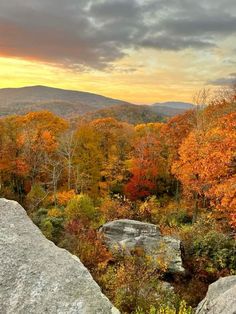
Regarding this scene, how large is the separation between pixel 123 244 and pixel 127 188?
24.4m

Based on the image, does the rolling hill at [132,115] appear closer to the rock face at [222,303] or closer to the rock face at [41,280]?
the rock face at [222,303]

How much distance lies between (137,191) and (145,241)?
79.5ft

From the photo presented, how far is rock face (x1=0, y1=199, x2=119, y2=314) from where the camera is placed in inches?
253

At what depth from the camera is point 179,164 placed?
1304 inches

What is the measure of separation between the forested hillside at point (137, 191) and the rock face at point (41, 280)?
3811mm

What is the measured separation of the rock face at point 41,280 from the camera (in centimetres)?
644

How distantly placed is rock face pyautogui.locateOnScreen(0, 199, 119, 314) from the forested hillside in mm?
3811

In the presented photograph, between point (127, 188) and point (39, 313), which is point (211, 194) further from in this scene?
point (127, 188)

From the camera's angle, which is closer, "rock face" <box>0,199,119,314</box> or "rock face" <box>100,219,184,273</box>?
"rock face" <box>0,199,119,314</box>

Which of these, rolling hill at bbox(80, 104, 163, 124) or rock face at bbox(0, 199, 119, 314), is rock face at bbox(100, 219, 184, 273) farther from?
rolling hill at bbox(80, 104, 163, 124)

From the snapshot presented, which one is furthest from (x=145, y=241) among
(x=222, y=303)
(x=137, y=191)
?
(x=137, y=191)

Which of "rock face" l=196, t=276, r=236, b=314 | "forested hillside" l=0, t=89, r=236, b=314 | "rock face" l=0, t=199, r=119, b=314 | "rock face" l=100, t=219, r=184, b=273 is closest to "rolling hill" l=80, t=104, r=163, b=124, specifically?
"forested hillside" l=0, t=89, r=236, b=314

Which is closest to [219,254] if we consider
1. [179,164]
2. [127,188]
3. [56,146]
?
[179,164]

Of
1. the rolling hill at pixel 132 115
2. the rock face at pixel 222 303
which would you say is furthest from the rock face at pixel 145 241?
the rolling hill at pixel 132 115
